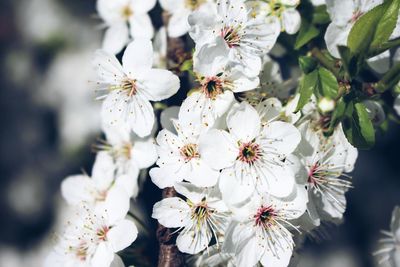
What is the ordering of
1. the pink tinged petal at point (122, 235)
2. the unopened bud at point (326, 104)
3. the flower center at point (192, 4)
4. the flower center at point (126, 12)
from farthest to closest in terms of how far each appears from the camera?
1. the flower center at point (126, 12)
2. the flower center at point (192, 4)
3. the pink tinged petal at point (122, 235)
4. the unopened bud at point (326, 104)

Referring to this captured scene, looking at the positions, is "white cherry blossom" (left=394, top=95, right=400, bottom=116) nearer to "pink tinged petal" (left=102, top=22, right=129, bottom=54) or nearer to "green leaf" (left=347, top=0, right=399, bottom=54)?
"green leaf" (left=347, top=0, right=399, bottom=54)

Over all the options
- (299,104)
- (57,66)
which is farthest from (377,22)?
(57,66)

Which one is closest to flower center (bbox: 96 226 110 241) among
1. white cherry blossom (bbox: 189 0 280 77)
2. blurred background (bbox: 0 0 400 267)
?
white cherry blossom (bbox: 189 0 280 77)

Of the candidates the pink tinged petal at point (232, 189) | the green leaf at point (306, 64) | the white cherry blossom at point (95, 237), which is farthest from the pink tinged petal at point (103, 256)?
the green leaf at point (306, 64)

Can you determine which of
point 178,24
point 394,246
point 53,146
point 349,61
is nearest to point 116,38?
point 178,24

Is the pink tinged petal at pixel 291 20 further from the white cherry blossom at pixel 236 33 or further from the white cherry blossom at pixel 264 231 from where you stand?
the white cherry blossom at pixel 264 231

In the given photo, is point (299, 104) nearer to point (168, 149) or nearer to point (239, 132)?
point (239, 132)
